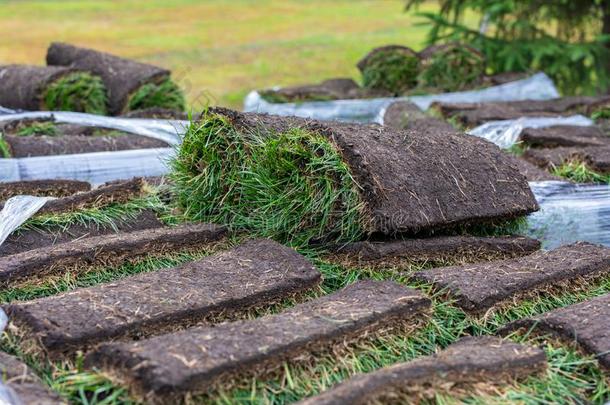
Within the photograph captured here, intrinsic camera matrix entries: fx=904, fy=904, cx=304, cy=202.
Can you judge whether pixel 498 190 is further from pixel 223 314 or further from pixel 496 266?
pixel 223 314

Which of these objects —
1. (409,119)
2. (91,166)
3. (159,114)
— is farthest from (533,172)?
(159,114)

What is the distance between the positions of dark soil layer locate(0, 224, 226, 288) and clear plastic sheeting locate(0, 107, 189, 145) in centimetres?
166

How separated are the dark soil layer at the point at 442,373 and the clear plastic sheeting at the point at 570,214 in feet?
5.84

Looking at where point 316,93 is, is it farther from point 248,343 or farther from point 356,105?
point 248,343

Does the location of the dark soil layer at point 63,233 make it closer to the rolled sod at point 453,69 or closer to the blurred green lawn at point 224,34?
the rolled sod at point 453,69

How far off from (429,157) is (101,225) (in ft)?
5.01

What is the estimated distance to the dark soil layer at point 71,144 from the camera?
17.0ft

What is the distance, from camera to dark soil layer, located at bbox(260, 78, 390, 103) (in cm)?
793

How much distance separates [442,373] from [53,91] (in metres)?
5.00

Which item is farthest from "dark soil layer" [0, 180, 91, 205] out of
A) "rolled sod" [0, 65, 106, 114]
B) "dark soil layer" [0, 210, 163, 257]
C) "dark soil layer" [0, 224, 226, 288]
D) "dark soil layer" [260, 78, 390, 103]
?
"dark soil layer" [260, 78, 390, 103]

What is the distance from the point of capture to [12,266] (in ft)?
11.4

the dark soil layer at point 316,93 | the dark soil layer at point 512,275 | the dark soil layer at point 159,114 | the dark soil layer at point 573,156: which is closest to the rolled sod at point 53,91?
the dark soil layer at point 159,114

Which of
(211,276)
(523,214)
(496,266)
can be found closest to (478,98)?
(523,214)

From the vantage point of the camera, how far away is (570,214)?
4.79 meters
